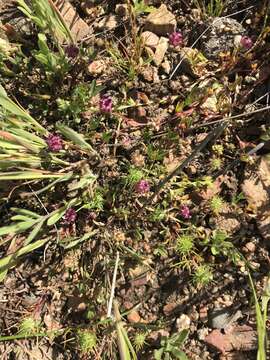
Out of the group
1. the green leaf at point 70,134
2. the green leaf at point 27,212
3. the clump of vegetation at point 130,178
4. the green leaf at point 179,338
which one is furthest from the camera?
the clump of vegetation at point 130,178

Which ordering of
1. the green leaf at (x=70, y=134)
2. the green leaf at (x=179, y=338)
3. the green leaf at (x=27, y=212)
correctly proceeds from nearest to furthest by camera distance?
the green leaf at (x=70, y=134) → the green leaf at (x=27, y=212) → the green leaf at (x=179, y=338)

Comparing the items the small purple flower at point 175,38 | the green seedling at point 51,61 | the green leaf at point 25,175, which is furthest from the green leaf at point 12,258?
the small purple flower at point 175,38

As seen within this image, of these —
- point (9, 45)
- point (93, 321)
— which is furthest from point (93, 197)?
point (9, 45)

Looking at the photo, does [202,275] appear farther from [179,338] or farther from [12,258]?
[12,258]

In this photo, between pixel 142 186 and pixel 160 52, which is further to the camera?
pixel 160 52

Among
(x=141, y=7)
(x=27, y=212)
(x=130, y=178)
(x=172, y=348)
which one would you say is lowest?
(x=172, y=348)

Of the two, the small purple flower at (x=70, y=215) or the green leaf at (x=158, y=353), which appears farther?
the small purple flower at (x=70, y=215)

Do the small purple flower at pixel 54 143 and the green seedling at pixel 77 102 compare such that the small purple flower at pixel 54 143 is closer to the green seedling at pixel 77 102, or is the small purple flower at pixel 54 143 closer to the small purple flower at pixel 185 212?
the green seedling at pixel 77 102

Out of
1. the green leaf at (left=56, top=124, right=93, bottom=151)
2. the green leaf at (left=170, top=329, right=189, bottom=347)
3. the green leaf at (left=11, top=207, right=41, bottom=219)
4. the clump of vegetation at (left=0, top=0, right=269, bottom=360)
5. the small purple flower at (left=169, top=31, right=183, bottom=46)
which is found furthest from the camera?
the small purple flower at (left=169, top=31, right=183, bottom=46)

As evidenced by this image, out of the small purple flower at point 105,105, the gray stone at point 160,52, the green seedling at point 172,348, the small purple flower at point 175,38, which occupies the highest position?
the small purple flower at point 175,38

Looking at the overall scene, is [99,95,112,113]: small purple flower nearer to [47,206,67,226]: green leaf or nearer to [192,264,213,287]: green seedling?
[47,206,67,226]: green leaf

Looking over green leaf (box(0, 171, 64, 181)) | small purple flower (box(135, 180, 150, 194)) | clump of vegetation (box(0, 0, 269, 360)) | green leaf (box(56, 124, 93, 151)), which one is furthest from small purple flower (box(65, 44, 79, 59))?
small purple flower (box(135, 180, 150, 194))

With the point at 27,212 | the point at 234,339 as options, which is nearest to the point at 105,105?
the point at 27,212
